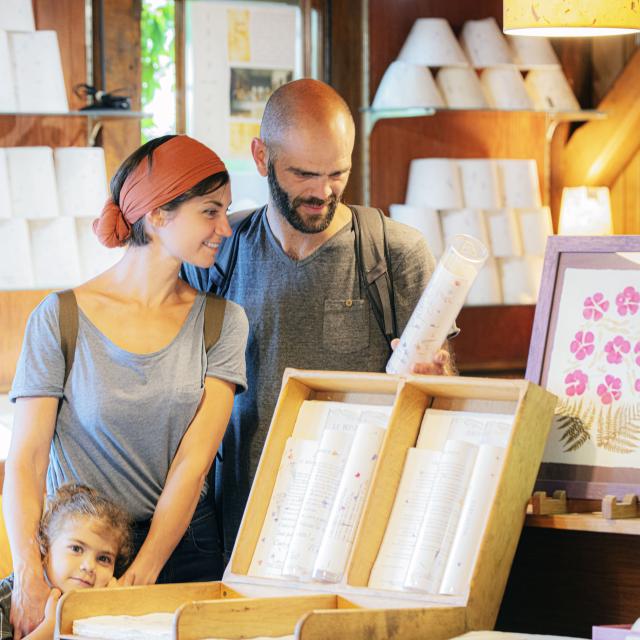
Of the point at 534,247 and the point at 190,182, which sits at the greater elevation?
the point at 190,182

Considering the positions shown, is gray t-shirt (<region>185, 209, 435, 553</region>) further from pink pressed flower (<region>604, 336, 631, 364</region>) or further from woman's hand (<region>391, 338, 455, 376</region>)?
pink pressed flower (<region>604, 336, 631, 364</region>)

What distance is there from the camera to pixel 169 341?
7.57 feet

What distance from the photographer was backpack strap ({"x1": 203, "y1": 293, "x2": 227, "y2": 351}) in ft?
7.71

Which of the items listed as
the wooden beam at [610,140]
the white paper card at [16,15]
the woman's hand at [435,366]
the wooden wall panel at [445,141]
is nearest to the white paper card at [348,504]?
the woman's hand at [435,366]

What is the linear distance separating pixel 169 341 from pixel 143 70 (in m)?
2.14

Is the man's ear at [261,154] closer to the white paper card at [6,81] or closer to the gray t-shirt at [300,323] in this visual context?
the gray t-shirt at [300,323]

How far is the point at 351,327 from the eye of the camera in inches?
105

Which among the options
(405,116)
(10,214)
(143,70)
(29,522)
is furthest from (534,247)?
(29,522)

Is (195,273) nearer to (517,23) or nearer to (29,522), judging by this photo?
(29,522)

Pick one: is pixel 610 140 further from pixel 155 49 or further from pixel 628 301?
pixel 628 301

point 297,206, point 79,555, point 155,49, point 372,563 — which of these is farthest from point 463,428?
point 155,49

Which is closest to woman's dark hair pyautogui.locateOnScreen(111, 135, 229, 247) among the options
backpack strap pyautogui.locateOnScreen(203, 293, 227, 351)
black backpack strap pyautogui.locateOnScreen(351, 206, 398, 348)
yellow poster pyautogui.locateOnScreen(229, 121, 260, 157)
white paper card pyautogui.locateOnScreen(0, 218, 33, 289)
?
backpack strap pyautogui.locateOnScreen(203, 293, 227, 351)

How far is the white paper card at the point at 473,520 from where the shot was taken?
1785mm

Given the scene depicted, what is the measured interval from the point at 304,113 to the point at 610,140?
106 inches
